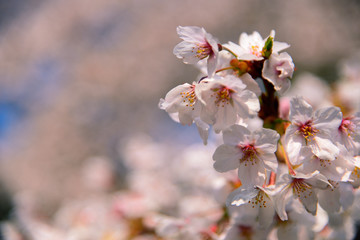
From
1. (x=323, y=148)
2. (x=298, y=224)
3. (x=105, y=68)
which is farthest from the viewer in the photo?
(x=105, y=68)

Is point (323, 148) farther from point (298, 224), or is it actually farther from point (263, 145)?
point (298, 224)

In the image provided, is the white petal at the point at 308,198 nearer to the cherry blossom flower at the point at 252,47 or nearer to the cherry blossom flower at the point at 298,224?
the cherry blossom flower at the point at 298,224

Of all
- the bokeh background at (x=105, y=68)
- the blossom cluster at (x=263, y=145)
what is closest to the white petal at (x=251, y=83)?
the blossom cluster at (x=263, y=145)

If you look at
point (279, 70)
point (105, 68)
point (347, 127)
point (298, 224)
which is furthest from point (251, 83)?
point (105, 68)

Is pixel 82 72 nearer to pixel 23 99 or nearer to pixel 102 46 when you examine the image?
pixel 102 46

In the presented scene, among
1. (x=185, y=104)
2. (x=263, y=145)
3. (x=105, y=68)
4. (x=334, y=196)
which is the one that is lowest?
(x=334, y=196)

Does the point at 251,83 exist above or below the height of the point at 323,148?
above
